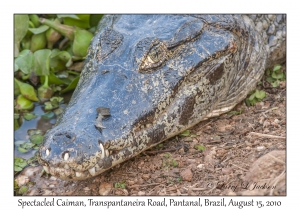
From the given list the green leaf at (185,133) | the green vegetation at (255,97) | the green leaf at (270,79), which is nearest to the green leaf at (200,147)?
the green leaf at (185,133)

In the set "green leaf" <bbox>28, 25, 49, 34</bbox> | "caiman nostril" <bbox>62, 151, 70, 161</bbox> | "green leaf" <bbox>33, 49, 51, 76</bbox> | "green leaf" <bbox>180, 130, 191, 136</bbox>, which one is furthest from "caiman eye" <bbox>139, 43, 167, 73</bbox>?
"green leaf" <bbox>28, 25, 49, 34</bbox>

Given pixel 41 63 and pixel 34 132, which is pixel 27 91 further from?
pixel 34 132

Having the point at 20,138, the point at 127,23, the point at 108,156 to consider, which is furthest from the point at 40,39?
the point at 108,156

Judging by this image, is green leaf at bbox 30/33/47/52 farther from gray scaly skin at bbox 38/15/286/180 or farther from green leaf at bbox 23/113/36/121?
gray scaly skin at bbox 38/15/286/180

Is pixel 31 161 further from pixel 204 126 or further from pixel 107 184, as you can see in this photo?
pixel 204 126

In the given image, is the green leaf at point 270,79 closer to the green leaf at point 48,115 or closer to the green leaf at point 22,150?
the green leaf at point 48,115
